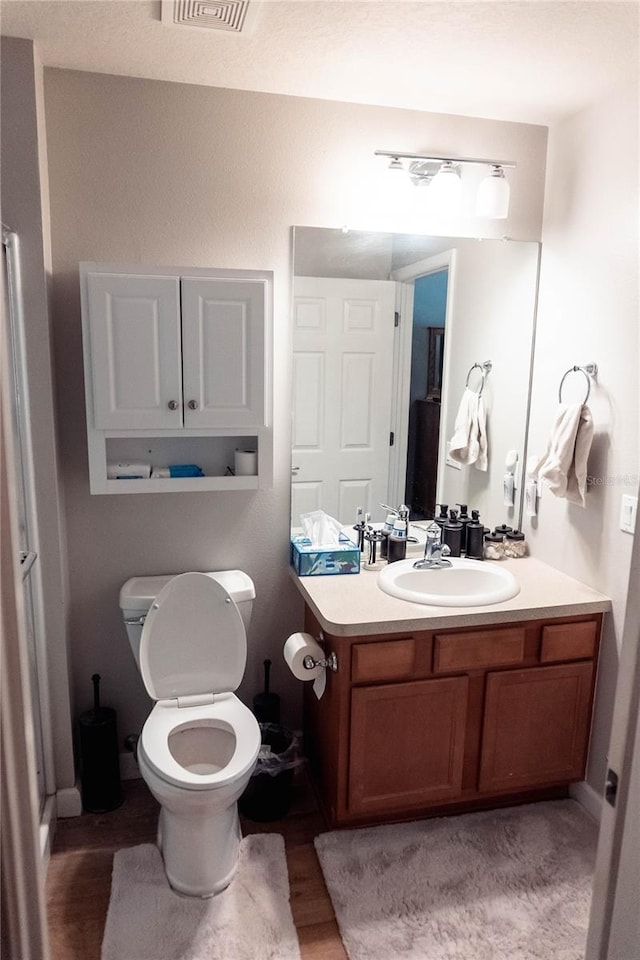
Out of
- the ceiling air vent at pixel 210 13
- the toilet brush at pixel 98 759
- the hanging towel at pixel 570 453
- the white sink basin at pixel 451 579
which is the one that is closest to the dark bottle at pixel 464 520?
the white sink basin at pixel 451 579

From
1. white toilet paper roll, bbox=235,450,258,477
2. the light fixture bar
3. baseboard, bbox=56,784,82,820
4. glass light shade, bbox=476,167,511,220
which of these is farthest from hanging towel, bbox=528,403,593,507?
baseboard, bbox=56,784,82,820

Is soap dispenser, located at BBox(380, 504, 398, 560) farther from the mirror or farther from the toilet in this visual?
the toilet

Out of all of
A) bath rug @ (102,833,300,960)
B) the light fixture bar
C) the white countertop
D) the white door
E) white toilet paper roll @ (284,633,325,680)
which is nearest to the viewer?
bath rug @ (102,833,300,960)

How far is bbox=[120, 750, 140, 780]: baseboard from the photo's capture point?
8.57 feet

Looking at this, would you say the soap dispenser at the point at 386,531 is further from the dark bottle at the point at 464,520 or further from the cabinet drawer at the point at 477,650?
the cabinet drawer at the point at 477,650

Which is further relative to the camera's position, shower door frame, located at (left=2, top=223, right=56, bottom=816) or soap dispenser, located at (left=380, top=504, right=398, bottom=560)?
soap dispenser, located at (left=380, top=504, right=398, bottom=560)

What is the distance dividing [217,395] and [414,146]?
1.21 m

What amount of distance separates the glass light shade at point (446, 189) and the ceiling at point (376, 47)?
0.76 ft

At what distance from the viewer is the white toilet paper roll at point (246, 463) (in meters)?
2.41

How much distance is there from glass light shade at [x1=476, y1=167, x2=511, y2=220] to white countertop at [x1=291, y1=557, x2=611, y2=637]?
137cm

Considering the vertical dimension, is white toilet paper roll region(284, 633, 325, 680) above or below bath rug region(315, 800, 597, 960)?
above

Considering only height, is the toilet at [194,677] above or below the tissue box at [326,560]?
below

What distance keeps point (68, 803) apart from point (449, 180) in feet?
8.66

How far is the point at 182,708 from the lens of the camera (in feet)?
7.51
